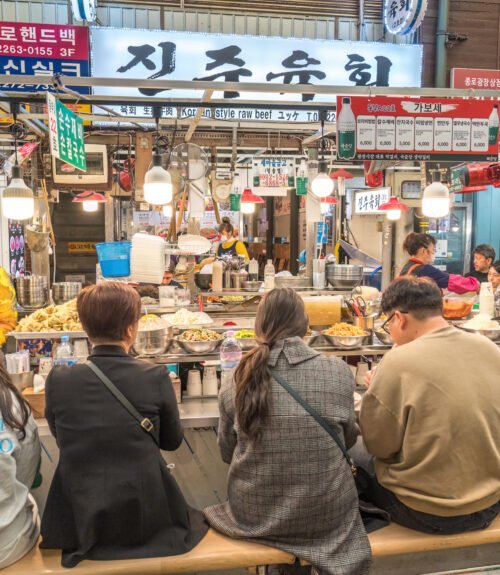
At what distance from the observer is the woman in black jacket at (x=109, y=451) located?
8.25 ft

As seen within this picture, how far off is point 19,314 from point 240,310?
2.54m

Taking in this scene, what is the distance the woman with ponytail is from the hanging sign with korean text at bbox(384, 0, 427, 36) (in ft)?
19.1

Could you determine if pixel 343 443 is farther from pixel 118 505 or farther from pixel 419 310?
pixel 118 505

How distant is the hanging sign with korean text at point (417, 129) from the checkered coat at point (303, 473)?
2.97 m

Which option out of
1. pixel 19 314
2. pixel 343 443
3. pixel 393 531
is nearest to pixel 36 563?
pixel 343 443

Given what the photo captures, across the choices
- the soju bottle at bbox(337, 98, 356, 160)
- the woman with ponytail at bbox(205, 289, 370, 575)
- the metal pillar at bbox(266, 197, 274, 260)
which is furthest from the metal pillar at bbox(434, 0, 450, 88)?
the metal pillar at bbox(266, 197, 274, 260)

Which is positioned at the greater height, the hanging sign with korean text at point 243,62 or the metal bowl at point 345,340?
the hanging sign with korean text at point 243,62

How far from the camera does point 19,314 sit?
564 cm

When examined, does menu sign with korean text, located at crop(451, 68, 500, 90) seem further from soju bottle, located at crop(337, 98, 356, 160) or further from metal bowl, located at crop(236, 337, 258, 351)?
metal bowl, located at crop(236, 337, 258, 351)

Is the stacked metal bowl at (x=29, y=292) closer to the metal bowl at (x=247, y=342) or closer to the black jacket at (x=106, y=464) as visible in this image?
the metal bowl at (x=247, y=342)

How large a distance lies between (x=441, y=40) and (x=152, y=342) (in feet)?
23.6

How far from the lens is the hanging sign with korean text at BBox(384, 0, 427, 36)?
6992 millimetres

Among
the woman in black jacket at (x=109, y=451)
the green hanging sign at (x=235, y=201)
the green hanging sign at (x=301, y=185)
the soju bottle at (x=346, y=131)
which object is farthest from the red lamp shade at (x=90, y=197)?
the woman in black jacket at (x=109, y=451)

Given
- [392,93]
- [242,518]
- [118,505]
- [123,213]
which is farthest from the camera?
[123,213]
